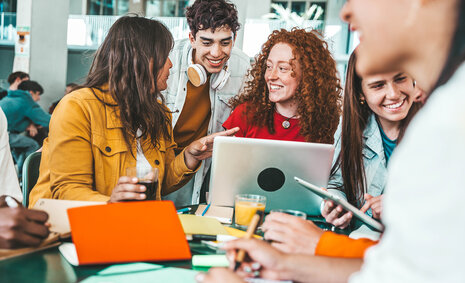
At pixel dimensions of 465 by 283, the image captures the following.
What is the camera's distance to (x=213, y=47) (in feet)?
8.50

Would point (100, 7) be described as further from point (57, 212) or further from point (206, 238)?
point (206, 238)

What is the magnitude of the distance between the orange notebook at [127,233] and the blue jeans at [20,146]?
4.82 metres

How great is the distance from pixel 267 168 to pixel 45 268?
2.86 feet

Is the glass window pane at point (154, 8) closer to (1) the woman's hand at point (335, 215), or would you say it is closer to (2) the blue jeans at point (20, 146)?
(2) the blue jeans at point (20, 146)

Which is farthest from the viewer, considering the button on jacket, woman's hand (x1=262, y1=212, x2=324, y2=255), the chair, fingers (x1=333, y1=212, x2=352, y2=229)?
the button on jacket

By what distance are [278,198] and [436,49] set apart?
1.05m

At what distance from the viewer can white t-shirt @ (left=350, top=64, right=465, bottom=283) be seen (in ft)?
1.49

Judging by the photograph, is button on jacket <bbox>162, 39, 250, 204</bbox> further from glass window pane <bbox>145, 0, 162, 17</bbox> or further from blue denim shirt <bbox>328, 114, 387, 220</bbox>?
glass window pane <bbox>145, 0, 162, 17</bbox>

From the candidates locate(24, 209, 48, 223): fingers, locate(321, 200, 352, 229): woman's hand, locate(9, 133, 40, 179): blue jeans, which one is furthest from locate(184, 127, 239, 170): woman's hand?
locate(9, 133, 40, 179): blue jeans

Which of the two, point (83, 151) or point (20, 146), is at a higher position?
point (83, 151)

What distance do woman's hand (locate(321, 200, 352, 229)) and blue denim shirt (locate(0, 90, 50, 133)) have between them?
507cm

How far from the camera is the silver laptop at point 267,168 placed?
156 cm

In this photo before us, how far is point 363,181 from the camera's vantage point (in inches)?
79.5

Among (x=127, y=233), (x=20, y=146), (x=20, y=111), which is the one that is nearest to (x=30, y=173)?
(x=127, y=233)
